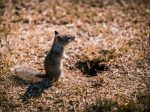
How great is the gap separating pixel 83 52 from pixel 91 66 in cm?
55

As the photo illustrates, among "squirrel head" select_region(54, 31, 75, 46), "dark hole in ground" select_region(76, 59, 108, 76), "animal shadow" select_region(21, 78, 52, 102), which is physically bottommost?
"animal shadow" select_region(21, 78, 52, 102)

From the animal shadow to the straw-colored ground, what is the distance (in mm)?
67

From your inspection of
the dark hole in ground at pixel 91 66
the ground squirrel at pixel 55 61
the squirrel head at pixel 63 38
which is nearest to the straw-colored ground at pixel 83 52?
the dark hole in ground at pixel 91 66

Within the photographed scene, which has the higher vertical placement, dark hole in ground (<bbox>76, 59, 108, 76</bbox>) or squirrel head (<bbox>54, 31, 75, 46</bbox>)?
squirrel head (<bbox>54, 31, 75, 46</bbox>)

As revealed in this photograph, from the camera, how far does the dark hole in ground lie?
6480 mm

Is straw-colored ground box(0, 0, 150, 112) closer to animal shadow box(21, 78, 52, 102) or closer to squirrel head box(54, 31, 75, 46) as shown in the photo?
animal shadow box(21, 78, 52, 102)

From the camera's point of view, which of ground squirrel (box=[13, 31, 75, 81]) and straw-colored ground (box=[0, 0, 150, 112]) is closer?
straw-colored ground (box=[0, 0, 150, 112])

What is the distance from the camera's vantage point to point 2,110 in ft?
18.0

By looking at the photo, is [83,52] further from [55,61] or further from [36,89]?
[36,89]

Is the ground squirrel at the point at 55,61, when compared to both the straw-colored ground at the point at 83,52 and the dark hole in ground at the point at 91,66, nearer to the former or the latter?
the straw-colored ground at the point at 83,52

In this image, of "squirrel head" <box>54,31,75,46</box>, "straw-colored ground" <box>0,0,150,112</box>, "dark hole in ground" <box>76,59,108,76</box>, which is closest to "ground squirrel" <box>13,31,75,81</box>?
"squirrel head" <box>54,31,75,46</box>

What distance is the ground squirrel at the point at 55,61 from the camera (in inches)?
234

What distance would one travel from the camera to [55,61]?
5.97m

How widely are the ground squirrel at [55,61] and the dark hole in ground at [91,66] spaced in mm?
530
